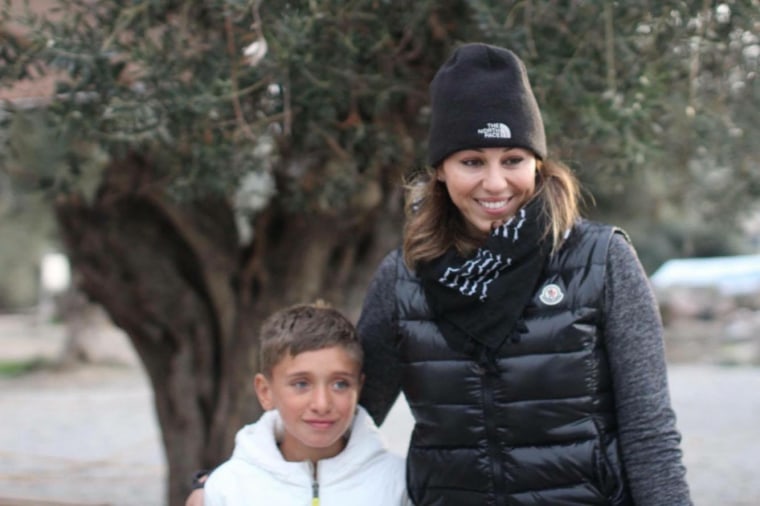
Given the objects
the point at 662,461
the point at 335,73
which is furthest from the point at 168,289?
the point at 662,461

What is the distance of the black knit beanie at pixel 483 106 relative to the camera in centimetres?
234

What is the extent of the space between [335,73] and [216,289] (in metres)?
2.65

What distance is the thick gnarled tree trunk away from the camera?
5.96 metres

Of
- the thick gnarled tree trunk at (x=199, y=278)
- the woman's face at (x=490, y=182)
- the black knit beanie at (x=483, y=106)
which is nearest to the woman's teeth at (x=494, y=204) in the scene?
the woman's face at (x=490, y=182)

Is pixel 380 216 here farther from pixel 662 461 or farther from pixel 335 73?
pixel 662 461

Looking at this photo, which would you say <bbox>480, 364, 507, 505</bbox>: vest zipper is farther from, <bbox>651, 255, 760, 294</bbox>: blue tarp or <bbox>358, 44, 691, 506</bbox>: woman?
<bbox>651, 255, 760, 294</bbox>: blue tarp

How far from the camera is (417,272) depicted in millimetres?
2506

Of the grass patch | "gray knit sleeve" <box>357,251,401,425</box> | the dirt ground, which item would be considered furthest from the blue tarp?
"gray knit sleeve" <box>357,251,401,425</box>

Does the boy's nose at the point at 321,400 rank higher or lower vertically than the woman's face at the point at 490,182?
lower

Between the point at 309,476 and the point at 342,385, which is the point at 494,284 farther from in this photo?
the point at 309,476

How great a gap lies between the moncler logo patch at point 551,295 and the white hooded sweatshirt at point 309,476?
28.7 inches

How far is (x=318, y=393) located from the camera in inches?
107

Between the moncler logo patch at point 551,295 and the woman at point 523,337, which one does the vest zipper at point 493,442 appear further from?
the moncler logo patch at point 551,295

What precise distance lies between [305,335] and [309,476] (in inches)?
14.5
